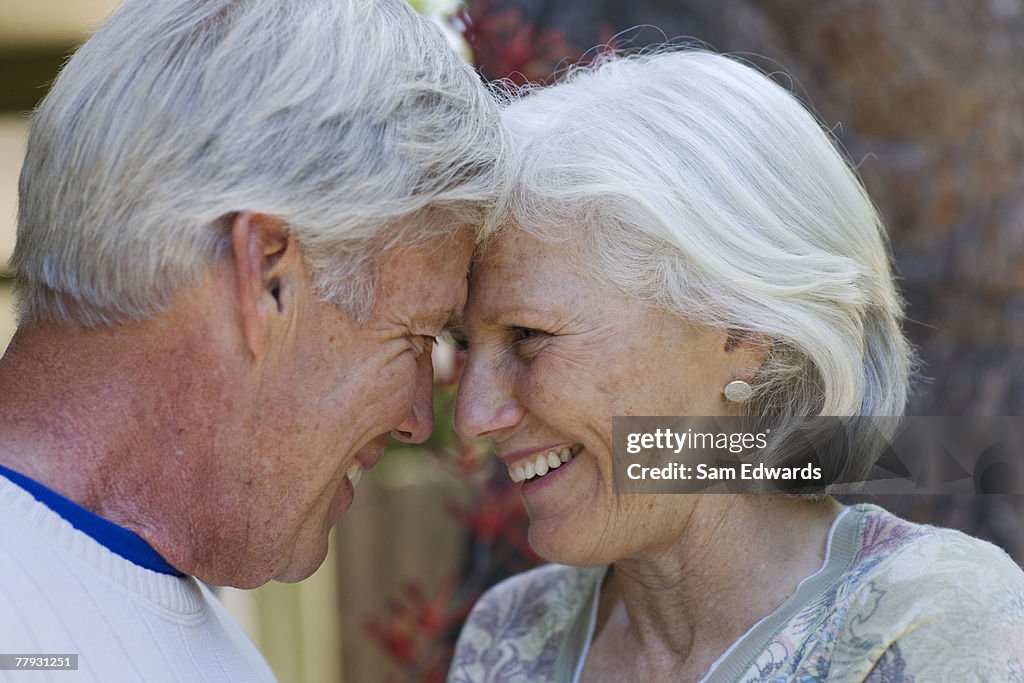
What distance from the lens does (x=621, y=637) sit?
224 cm

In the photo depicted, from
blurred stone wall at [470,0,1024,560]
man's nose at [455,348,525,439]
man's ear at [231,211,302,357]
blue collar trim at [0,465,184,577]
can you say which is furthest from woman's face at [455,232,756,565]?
blurred stone wall at [470,0,1024,560]

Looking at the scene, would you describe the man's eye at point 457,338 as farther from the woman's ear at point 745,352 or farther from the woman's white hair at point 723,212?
the woman's ear at point 745,352

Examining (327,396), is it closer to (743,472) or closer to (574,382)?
(574,382)

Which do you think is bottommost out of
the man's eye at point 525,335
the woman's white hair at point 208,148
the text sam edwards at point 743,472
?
the text sam edwards at point 743,472

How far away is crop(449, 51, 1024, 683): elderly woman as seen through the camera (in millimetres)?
1892

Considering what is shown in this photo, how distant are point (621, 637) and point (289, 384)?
99 cm

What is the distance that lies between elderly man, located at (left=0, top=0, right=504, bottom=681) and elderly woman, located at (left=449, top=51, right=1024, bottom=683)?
313 mm

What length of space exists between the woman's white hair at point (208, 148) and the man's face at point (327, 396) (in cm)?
8

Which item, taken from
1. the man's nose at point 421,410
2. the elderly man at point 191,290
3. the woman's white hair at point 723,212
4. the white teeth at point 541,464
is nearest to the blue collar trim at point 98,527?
the elderly man at point 191,290

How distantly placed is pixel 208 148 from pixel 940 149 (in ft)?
8.02

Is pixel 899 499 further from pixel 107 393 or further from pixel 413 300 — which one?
pixel 107 393

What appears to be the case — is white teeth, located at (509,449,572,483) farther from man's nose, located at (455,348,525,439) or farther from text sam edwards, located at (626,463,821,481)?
text sam edwards, located at (626,463,821,481)

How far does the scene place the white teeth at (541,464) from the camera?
2.06 meters

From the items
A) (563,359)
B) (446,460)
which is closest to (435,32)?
(563,359)
